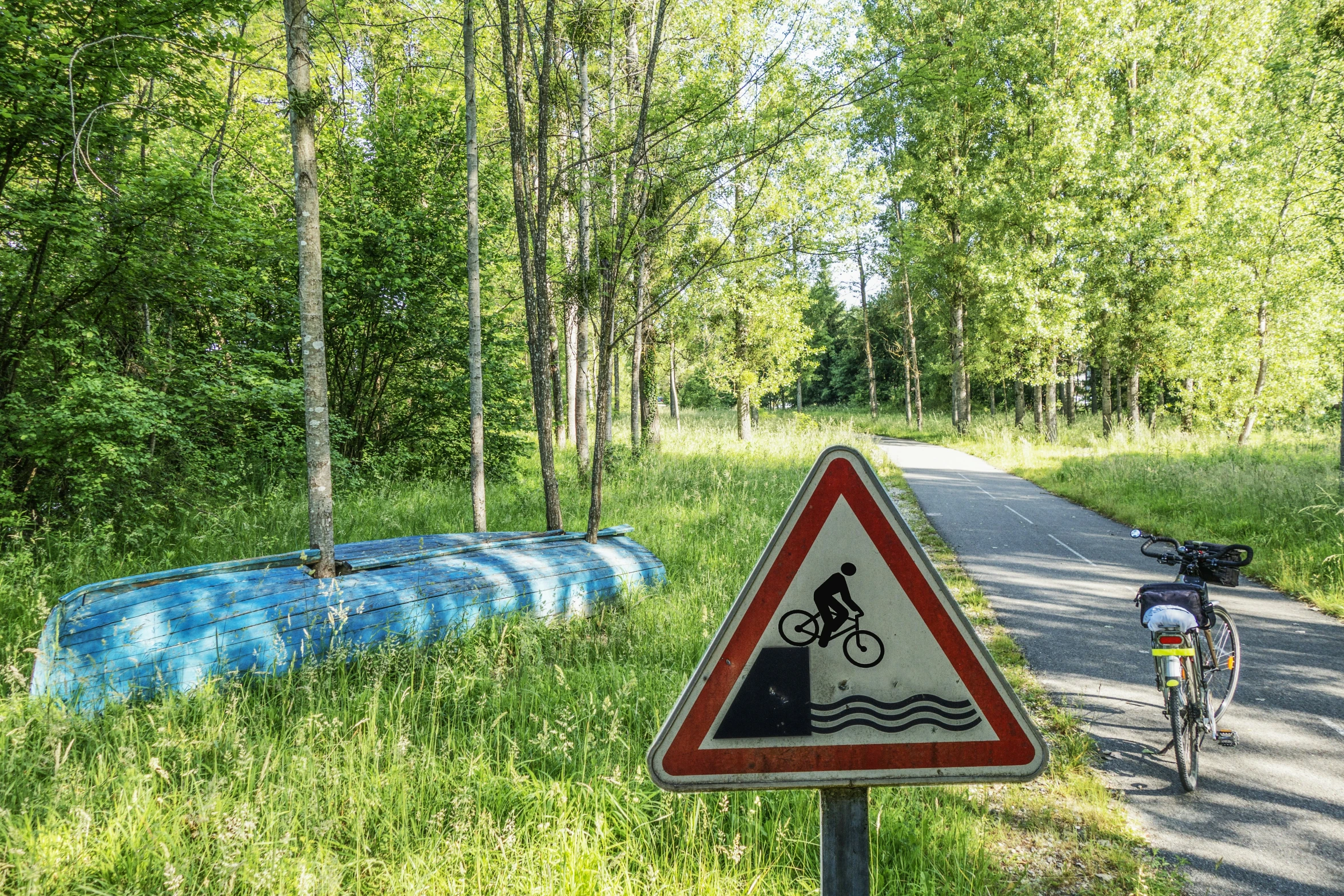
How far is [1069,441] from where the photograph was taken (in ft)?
68.5


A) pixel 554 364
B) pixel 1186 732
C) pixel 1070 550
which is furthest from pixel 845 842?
pixel 554 364

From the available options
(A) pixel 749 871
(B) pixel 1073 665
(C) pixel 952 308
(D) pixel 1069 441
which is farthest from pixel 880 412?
(A) pixel 749 871

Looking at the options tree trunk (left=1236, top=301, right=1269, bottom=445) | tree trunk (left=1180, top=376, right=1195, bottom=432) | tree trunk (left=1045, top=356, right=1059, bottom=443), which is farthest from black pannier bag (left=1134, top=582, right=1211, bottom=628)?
tree trunk (left=1180, top=376, right=1195, bottom=432)

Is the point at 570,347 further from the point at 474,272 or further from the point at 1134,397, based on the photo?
the point at 1134,397

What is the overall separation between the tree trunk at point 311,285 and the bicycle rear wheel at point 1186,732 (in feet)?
17.9

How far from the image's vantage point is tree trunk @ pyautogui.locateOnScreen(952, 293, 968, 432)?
1014 inches

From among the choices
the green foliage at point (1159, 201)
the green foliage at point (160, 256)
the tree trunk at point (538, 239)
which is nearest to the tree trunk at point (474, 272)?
the tree trunk at point (538, 239)

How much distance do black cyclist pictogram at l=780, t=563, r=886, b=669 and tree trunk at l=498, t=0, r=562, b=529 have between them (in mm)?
5575

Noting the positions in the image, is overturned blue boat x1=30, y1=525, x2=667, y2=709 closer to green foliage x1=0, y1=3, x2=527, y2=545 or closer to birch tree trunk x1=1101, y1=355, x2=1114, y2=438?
green foliage x1=0, y1=3, x2=527, y2=545

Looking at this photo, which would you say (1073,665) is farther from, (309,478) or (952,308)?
(952,308)

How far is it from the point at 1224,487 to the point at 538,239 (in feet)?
37.4

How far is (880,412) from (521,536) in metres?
42.9

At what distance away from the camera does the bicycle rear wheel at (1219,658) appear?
3908 millimetres

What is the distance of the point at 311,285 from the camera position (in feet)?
15.2
